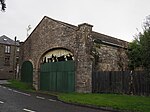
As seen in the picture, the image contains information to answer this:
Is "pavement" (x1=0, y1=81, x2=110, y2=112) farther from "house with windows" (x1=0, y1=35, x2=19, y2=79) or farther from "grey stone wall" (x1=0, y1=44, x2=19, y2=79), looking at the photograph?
"house with windows" (x1=0, y1=35, x2=19, y2=79)

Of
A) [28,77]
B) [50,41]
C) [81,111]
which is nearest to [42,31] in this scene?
[50,41]

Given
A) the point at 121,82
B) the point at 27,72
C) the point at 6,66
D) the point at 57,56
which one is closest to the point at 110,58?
the point at 121,82

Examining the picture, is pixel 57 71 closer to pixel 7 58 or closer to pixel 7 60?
pixel 7 60

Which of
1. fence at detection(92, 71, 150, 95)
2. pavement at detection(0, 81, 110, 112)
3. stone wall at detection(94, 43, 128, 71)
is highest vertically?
stone wall at detection(94, 43, 128, 71)

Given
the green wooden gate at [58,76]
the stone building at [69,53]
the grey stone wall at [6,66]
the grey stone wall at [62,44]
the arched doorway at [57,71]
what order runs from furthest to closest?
the grey stone wall at [6,66] → the arched doorway at [57,71] → the green wooden gate at [58,76] → the stone building at [69,53] → the grey stone wall at [62,44]

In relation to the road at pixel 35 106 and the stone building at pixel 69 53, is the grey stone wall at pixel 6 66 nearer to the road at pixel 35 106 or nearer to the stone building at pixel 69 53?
the stone building at pixel 69 53

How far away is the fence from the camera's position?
19.3 metres

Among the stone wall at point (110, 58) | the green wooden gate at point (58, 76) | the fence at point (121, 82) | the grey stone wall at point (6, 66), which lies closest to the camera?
the fence at point (121, 82)

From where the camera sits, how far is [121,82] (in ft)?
67.7

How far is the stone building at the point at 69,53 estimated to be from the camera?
22062 millimetres

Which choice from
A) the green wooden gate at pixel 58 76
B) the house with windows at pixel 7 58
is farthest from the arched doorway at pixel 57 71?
the house with windows at pixel 7 58

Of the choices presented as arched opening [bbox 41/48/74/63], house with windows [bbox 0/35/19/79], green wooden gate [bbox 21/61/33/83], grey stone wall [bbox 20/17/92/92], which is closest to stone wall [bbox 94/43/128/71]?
grey stone wall [bbox 20/17/92/92]

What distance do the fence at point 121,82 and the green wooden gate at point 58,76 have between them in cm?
236

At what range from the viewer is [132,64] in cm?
2697
